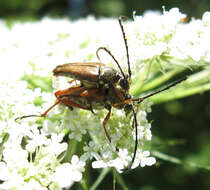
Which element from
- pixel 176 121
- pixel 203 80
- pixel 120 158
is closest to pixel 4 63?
pixel 120 158

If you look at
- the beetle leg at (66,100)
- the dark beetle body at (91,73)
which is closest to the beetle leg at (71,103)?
the beetle leg at (66,100)

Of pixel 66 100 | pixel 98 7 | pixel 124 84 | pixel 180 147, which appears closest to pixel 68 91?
pixel 66 100

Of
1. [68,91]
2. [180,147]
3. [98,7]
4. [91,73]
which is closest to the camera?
[91,73]

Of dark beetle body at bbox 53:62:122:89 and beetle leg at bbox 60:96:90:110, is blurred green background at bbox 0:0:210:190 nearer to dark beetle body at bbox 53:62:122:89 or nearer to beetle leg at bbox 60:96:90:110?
beetle leg at bbox 60:96:90:110

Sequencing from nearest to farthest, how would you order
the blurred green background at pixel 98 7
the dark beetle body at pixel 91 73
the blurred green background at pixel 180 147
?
the dark beetle body at pixel 91 73
the blurred green background at pixel 180 147
the blurred green background at pixel 98 7

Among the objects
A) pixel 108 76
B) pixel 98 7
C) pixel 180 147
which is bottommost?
pixel 180 147

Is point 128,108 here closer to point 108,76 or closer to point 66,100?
point 108,76

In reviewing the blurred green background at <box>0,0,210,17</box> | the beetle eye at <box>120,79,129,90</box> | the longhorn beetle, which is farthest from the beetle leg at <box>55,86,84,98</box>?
the blurred green background at <box>0,0,210,17</box>

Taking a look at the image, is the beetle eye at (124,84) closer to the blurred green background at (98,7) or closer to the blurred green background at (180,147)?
the blurred green background at (180,147)

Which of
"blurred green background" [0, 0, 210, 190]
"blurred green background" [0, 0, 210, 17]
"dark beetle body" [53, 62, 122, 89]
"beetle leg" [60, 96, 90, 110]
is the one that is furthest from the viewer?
"blurred green background" [0, 0, 210, 17]

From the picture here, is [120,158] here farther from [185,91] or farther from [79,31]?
[79,31]

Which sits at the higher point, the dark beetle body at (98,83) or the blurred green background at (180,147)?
the dark beetle body at (98,83)

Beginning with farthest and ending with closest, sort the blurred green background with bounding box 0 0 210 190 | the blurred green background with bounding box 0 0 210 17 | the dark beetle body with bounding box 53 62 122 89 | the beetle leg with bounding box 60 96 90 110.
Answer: the blurred green background with bounding box 0 0 210 17
the blurred green background with bounding box 0 0 210 190
the beetle leg with bounding box 60 96 90 110
the dark beetle body with bounding box 53 62 122 89
